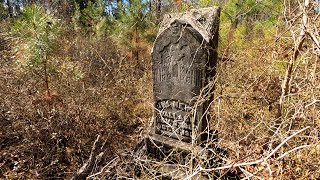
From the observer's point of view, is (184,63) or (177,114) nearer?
(184,63)

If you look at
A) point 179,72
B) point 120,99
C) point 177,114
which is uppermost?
point 179,72

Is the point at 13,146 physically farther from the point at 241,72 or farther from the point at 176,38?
the point at 241,72

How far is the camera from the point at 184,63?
2.81m

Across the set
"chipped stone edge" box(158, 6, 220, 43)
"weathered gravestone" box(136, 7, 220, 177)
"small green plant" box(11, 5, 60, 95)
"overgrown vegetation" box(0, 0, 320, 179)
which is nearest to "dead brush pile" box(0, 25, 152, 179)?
"overgrown vegetation" box(0, 0, 320, 179)

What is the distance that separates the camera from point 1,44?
8.38 m

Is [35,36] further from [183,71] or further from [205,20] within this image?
[205,20]

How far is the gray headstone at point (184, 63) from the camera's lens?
2.62m

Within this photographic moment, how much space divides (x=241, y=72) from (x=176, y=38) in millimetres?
2512

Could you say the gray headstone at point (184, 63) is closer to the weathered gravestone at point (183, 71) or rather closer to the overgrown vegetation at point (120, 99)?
the weathered gravestone at point (183, 71)

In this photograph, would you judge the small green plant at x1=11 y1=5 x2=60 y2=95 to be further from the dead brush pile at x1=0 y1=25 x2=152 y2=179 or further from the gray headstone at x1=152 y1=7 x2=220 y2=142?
the gray headstone at x1=152 y1=7 x2=220 y2=142

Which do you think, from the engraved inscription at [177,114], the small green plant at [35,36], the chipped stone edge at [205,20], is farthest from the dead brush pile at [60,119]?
the chipped stone edge at [205,20]

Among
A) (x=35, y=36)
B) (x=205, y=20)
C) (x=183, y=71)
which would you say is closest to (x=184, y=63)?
(x=183, y=71)

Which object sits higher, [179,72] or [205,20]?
[205,20]

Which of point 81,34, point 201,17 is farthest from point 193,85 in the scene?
point 81,34
